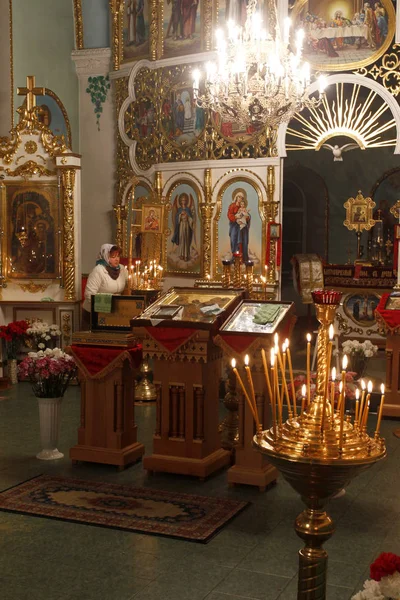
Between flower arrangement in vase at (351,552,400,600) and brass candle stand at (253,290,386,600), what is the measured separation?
20 centimetres

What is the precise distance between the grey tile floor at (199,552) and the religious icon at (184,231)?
6.41 meters

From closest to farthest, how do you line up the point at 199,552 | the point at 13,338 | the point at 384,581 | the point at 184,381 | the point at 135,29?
1. the point at 384,581
2. the point at 199,552
3. the point at 184,381
4. the point at 13,338
5. the point at 135,29

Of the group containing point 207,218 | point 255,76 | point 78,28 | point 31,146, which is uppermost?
point 78,28

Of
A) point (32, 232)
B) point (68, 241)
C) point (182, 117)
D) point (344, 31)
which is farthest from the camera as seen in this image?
point (182, 117)

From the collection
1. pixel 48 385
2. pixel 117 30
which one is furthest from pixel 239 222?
pixel 48 385

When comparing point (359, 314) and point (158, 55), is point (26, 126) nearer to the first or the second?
point (158, 55)

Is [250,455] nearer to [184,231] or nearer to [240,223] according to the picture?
[240,223]

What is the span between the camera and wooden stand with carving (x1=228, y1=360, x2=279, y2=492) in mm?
6305

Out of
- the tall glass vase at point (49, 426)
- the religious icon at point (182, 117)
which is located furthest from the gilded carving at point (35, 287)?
the tall glass vase at point (49, 426)

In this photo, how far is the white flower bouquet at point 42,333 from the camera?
34.3 ft

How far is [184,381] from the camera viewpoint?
662cm

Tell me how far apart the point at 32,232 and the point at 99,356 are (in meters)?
4.43

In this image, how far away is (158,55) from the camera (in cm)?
1282

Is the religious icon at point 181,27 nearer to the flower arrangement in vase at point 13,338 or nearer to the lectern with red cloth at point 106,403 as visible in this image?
the flower arrangement in vase at point 13,338
